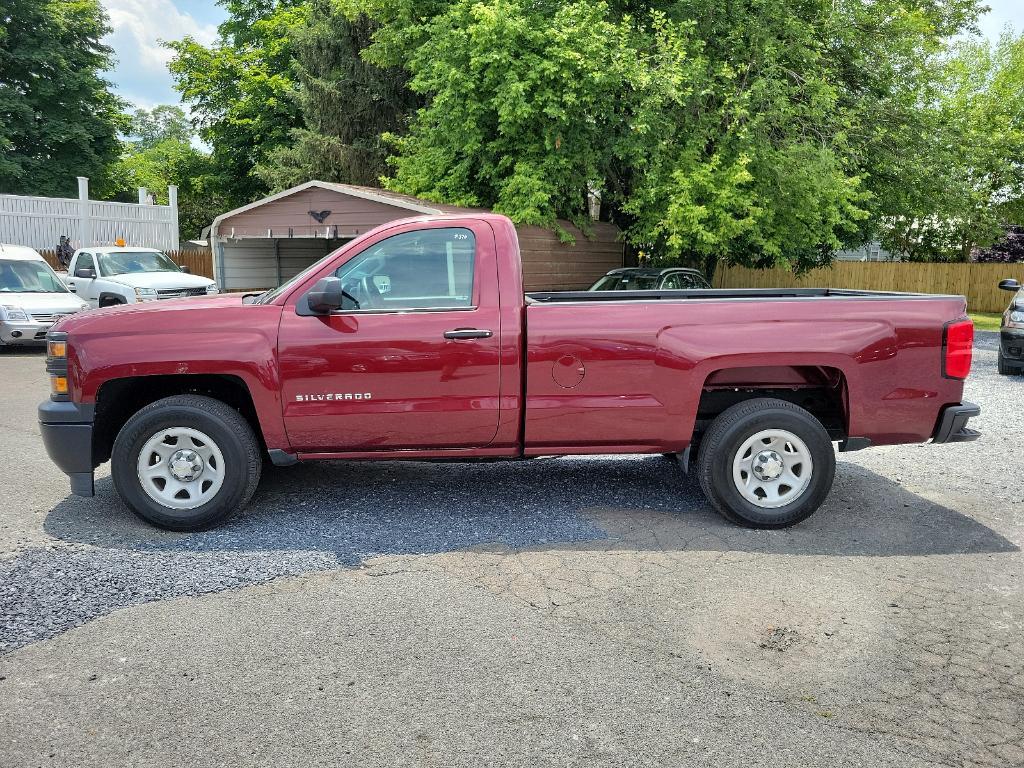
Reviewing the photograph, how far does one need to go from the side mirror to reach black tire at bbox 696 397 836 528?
2.47 meters

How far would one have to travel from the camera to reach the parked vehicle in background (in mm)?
13914

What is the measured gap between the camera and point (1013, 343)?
12750mm

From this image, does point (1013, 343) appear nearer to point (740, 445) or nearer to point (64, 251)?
point (740, 445)

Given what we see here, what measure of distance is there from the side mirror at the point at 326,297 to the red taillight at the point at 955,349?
3.75 m

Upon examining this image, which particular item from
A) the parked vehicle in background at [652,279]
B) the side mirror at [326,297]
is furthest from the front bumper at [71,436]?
the parked vehicle in background at [652,279]

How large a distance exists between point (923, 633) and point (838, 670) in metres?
0.64

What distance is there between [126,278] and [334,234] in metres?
4.25

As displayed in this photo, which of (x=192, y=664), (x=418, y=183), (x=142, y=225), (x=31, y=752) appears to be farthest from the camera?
(x=142, y=225)

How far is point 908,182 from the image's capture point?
72.3 feet

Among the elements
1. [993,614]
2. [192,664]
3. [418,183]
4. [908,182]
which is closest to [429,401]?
[192,664]

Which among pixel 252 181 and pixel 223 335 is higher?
pixel 252 181

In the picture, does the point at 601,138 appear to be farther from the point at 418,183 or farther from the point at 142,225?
the point at 142,225

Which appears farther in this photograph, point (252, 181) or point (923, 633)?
point (252, 181)

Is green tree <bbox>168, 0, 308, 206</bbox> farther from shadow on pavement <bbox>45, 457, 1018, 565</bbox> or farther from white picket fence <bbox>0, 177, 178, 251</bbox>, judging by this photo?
shadow on pavement <bbox>45, 457, 1018, 565</bbox>
